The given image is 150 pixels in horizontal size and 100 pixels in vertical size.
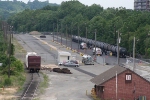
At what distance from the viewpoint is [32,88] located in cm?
5422

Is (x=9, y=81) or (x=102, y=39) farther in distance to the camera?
(x=102, y=39)

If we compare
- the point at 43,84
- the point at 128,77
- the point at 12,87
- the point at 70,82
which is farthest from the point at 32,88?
the point at 128,77

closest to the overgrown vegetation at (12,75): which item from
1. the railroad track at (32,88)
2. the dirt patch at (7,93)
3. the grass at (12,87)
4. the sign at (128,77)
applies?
the grass at (12,87)

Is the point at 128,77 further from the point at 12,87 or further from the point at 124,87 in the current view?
the point at 12,87

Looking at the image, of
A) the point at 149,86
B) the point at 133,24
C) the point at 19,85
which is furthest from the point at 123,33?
the point at 149,86

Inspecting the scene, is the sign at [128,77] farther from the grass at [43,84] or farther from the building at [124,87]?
the grass at [43,84]

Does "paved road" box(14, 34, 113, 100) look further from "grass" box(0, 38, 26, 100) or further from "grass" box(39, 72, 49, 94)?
"grass" box(0, 38, 26, 100)

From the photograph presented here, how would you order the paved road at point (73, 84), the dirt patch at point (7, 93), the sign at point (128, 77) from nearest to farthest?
1. the sign at point (128, 77)
2. the dirt patch at point (7, 93)
3. the paved road at point (73, 84)

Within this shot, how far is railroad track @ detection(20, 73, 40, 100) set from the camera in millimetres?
47528

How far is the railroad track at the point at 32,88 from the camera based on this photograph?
47.5 metres

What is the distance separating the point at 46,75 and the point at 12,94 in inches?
695

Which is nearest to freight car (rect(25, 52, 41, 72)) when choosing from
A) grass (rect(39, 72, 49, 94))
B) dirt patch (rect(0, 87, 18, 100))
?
grass (rect(39, 72, 49, 94))

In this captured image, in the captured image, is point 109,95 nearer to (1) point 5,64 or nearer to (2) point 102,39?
(1) point 5,64

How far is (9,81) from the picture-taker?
56531mm
